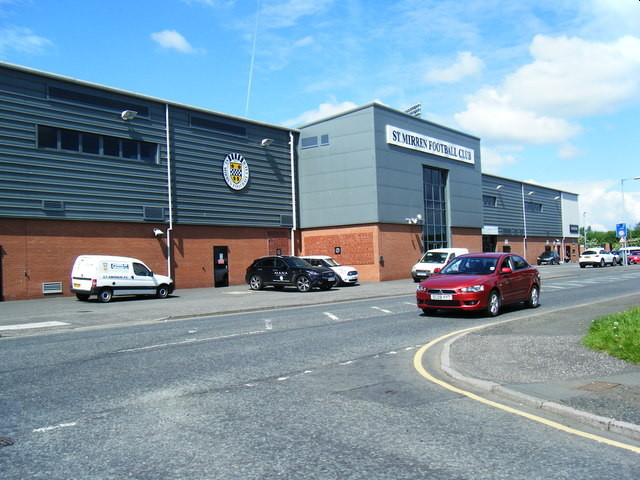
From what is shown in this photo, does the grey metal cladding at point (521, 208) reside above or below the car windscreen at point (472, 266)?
above

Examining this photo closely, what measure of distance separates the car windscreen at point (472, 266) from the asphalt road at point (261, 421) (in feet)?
15.2

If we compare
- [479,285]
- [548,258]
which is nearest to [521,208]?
[548,258]

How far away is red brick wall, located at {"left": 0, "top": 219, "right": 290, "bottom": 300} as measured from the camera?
21.5m

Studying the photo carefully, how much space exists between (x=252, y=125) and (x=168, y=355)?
2411 cm

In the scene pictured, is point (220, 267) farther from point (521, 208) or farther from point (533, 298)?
point (521, 208)

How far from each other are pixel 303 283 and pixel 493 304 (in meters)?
12.0

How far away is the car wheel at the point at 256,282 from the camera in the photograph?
2534cm

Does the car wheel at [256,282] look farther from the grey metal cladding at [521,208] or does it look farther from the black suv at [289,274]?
the grey metal cladding at [521,208]

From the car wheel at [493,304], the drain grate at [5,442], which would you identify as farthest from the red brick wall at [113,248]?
the drain grate at [5,442]

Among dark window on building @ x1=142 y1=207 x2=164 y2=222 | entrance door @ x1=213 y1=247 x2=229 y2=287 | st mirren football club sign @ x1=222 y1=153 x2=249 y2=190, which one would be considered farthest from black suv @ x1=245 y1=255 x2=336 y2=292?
st mirren football club sign @ x1=222 y1=153 x2=249 y2=190

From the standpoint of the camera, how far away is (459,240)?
39.8m

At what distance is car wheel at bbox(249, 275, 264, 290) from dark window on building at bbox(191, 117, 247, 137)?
8.87 metres

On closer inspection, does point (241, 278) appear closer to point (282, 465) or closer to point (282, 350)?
point (282, 350)

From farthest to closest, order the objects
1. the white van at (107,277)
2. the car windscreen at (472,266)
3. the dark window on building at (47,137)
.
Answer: the dark window on building at (47,137)
the white van at (107,277)
the car windscreen at (472,266)
